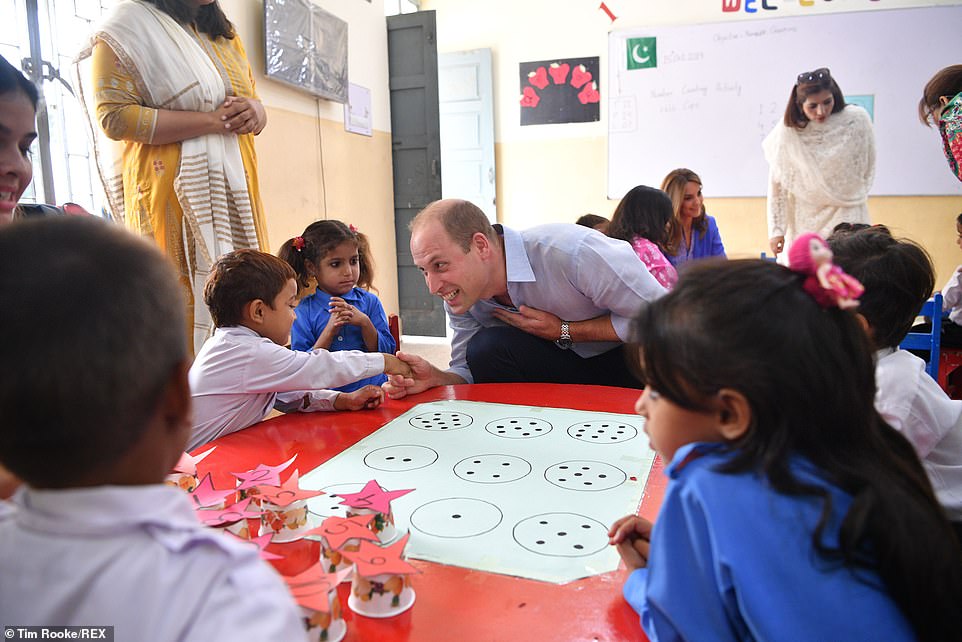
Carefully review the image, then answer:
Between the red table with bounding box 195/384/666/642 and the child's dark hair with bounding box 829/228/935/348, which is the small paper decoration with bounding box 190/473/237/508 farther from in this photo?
the child's dark hair with bounding box 829/228/935/348

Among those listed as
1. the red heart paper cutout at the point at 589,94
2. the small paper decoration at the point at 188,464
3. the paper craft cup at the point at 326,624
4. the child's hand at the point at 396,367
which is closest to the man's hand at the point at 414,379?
the child's hand at the point at 396,367

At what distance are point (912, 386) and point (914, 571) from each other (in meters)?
0.62

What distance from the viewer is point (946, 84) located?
7.02 ft

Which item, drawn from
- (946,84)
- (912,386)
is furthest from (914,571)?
(946,84)

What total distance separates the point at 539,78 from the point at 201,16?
3922 mm

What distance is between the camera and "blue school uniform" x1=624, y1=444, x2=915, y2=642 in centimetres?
61

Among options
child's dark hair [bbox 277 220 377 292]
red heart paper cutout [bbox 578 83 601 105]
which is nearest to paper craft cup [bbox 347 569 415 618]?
child's dark hair [bbox 277 220 377 292]

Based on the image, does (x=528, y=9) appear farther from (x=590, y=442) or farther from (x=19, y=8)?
(x=590, y=442)

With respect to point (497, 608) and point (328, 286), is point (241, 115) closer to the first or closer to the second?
point (328, 286)

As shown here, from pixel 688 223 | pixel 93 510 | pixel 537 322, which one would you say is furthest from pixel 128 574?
pixel 688 223

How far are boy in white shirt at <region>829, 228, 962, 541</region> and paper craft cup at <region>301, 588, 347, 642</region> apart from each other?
861mm

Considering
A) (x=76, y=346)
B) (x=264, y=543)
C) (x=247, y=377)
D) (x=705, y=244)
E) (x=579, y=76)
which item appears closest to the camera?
(x=76, y=346)

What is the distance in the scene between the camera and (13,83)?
3.21ft

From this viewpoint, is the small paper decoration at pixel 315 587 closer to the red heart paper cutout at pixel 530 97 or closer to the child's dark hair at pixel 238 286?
the child's dark hair at pixel 238 286
